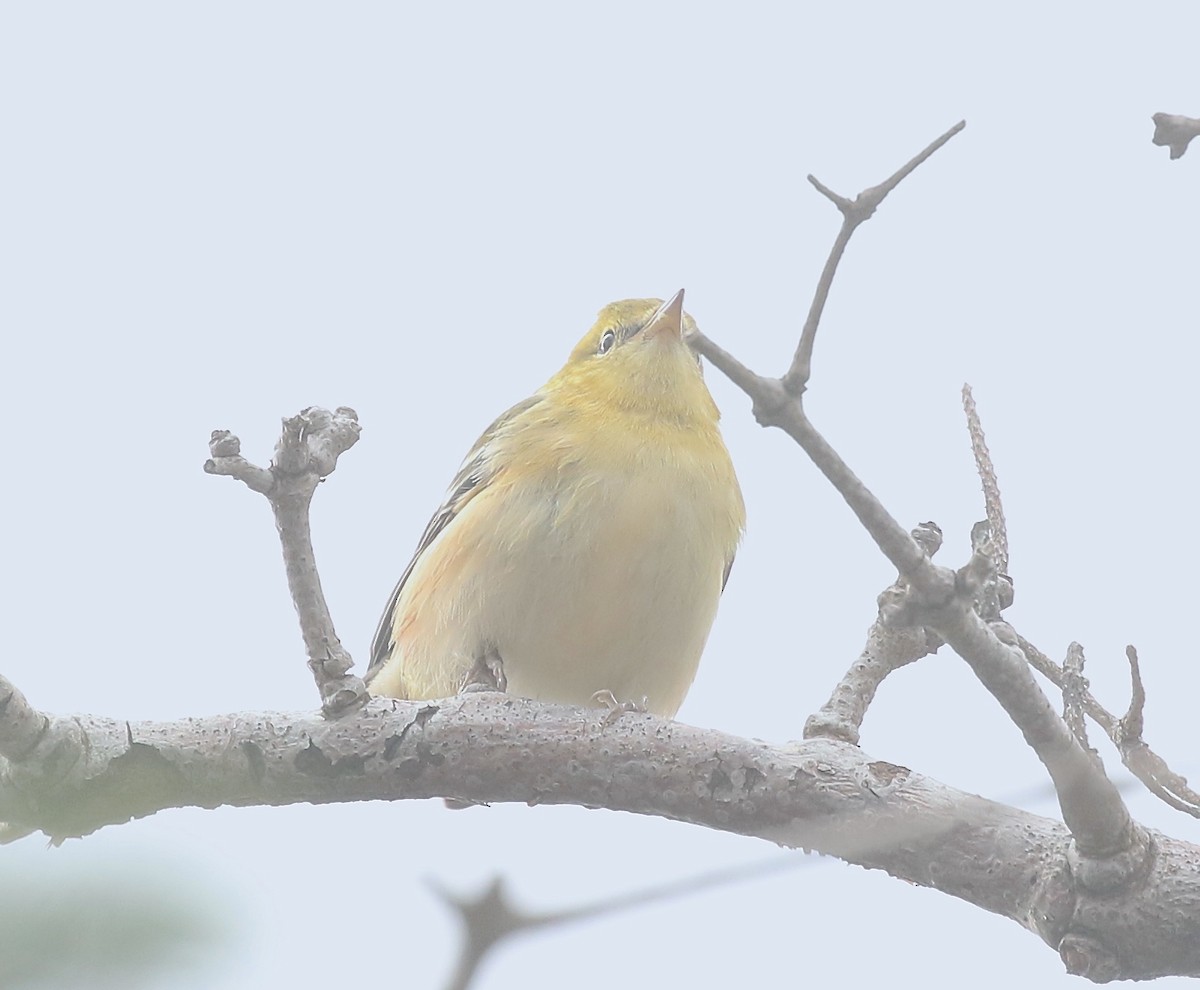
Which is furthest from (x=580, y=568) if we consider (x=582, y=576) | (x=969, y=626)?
(x=969, y=626)

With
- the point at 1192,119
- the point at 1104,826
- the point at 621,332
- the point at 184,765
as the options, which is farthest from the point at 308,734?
the point at 621,332

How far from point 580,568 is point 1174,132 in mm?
3036

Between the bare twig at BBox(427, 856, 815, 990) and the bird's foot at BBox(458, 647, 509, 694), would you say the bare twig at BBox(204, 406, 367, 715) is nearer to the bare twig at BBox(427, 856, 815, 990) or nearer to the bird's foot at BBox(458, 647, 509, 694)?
the bird's foot at BBox(458, 647, 509, 694)

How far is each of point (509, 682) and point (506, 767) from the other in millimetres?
1528

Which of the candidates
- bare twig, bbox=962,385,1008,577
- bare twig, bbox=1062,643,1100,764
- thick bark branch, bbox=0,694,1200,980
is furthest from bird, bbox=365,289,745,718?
bare twig, bbox=1062,643,1100,764

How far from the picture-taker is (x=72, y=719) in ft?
11.8

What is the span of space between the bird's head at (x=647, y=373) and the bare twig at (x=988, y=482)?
6.45ft

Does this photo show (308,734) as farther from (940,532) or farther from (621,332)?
(621,332)

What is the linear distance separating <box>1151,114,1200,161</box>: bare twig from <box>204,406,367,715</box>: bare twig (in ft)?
6.95

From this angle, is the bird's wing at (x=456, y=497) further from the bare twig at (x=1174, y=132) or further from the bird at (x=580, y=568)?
the bare twig at (x=1174, y=132)

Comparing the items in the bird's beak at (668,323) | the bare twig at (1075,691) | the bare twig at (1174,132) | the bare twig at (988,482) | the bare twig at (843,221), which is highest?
the bird's beak at (668,323)

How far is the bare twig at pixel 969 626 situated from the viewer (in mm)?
2439

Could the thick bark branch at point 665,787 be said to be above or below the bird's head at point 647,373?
below

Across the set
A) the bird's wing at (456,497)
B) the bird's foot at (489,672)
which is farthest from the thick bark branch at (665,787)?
the bird's wing at (456,497)
